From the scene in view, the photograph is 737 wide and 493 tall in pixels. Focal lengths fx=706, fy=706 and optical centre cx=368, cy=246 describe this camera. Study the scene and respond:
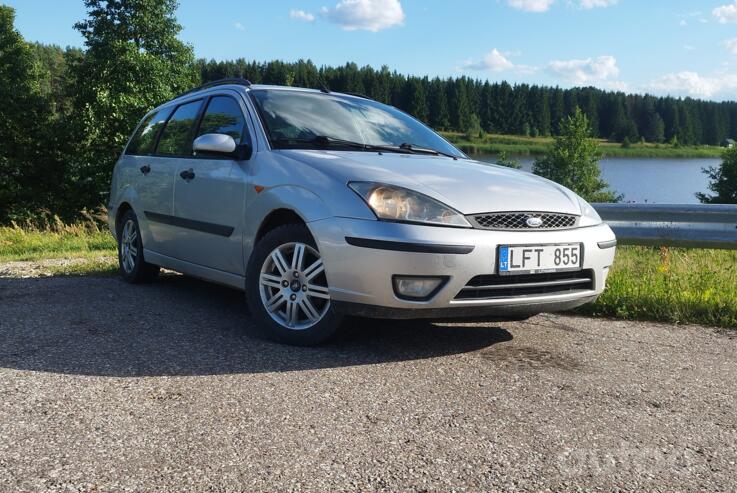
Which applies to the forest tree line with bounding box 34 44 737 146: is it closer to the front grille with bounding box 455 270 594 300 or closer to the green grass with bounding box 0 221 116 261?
the green grass with bounding box 0 221 116 261

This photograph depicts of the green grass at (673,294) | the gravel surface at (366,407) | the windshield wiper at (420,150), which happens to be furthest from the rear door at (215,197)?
the green grass at (673,294)

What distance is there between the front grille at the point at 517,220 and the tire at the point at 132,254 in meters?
3.33

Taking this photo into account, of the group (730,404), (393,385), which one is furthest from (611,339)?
(393,385)

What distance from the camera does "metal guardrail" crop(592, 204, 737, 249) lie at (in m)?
5.80

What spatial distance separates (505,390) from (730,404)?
98 centimetres

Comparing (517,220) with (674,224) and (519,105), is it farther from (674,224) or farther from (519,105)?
(519,105)

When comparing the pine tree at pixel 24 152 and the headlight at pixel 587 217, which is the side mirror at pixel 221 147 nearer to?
the headlight at pixel 587 217

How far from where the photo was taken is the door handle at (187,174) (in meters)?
4.90

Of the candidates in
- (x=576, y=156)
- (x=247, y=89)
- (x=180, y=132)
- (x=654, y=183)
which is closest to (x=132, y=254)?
(x=180, y=132)

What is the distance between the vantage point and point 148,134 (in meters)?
6.04

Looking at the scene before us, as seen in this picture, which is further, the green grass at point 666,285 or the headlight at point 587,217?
the green grass at point 666,285

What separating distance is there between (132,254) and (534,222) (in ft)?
12.4

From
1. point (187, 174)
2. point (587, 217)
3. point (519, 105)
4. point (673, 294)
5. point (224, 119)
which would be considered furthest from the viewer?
point (519, 105)

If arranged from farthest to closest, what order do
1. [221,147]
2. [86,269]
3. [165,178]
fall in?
[86,269] → [165,178] → [221,147]
